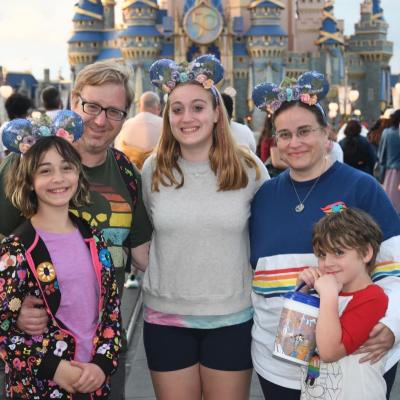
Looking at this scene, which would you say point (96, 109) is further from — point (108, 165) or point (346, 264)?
point (346, 264)

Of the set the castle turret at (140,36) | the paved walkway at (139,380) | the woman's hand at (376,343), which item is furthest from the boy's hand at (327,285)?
the castle turret at (140,36)

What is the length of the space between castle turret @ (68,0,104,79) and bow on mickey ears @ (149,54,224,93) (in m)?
45.2

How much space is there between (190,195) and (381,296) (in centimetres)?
88

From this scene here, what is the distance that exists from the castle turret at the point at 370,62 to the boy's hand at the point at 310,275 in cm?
5009

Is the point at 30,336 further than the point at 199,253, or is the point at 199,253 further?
the point at 199,253

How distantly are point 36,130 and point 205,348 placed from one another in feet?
3.62

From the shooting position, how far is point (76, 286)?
243cm

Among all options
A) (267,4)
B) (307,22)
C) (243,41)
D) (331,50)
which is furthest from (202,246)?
(307,22)

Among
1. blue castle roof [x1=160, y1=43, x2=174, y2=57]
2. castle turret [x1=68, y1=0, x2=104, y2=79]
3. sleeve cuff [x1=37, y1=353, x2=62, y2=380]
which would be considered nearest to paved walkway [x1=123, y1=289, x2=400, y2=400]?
sleeve cuff [x1=37, y1=353, x2=62, y2=380]

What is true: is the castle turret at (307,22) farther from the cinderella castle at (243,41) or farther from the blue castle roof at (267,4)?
the blue castle roof at (267,4)

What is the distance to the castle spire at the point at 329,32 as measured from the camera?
4700 centimetres

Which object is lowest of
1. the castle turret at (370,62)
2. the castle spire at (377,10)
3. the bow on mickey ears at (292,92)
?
the bow on mickey ears at (292,92)

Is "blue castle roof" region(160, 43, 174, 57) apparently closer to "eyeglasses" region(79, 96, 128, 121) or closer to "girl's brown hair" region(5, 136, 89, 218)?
"eyeglasses" region(79, 96, 128, 121)

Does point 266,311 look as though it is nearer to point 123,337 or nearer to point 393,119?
point 123,337
